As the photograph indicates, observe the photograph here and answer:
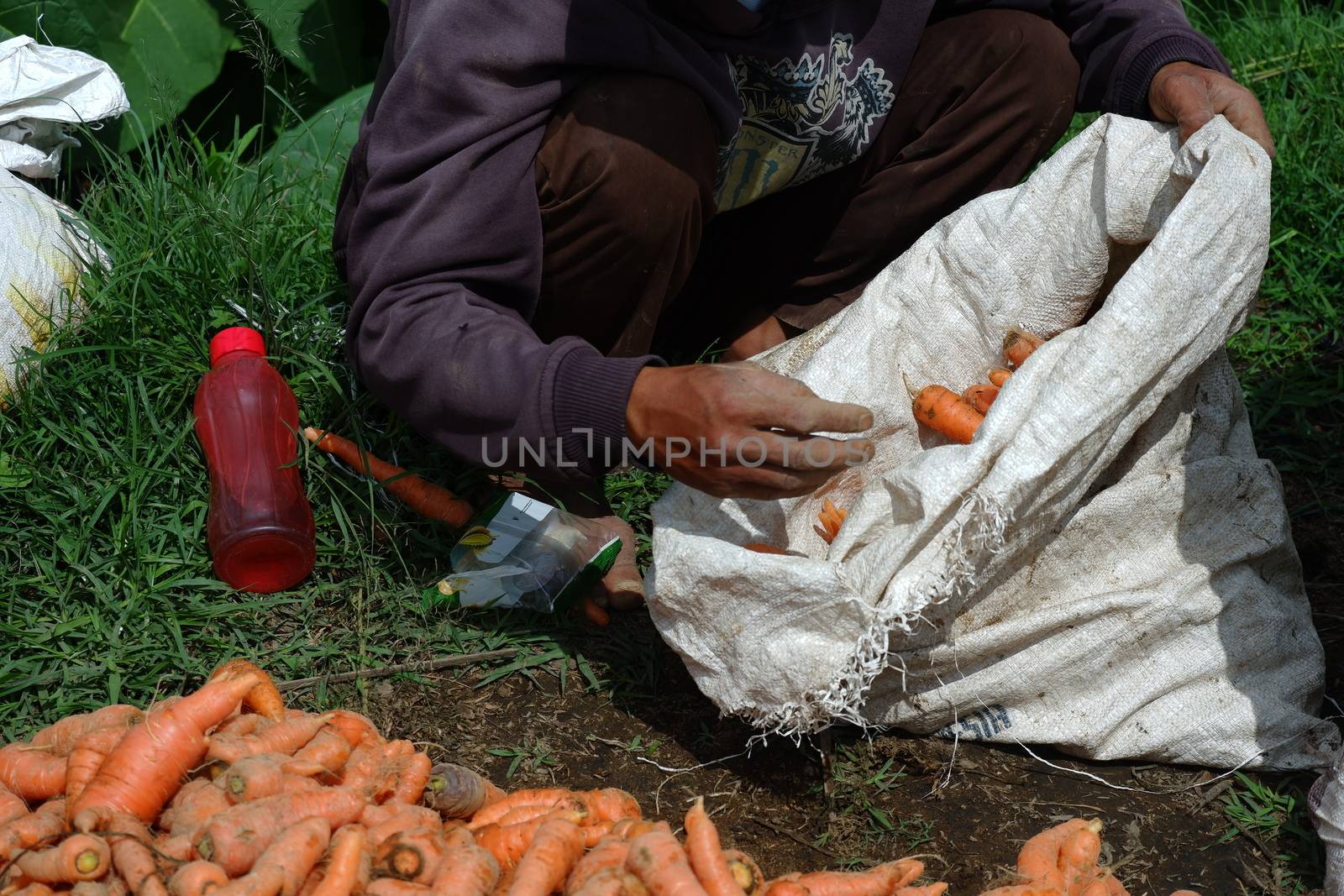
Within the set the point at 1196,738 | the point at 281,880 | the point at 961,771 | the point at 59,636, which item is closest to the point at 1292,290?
the point at 1196,738

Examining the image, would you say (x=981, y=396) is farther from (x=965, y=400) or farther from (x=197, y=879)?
(x=197, y=879)

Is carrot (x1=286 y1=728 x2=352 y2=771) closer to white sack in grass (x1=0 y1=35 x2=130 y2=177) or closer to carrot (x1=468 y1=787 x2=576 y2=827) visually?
carrot (x1=468 y1=787 x2=576 y2=827)

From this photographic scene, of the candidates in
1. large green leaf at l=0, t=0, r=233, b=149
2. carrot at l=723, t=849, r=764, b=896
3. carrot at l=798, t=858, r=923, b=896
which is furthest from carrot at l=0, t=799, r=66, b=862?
large green leaf at l=0, t=0, r=233, b=149

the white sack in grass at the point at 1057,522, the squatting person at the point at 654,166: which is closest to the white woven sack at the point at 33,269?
the squatting person at the point at 654,166

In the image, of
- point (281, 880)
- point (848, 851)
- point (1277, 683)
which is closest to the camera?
point (281, 880)

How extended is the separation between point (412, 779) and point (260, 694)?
13.0 inches

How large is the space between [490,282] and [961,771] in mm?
1218

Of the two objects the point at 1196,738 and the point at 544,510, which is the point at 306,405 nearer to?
the point at 544,510

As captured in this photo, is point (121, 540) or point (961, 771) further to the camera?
point (121, 540)

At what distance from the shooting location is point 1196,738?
208 cm

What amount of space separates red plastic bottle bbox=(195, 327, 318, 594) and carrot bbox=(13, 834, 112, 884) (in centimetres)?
89

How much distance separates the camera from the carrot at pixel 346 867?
61.4 inches

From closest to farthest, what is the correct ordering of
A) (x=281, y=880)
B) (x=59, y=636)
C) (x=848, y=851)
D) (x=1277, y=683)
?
(x=281, y=880)
(x=848, y=851)
(x=1277, y=683)
(x=59, y=636)

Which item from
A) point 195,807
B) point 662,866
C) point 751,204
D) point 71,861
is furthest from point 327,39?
point 662,866
